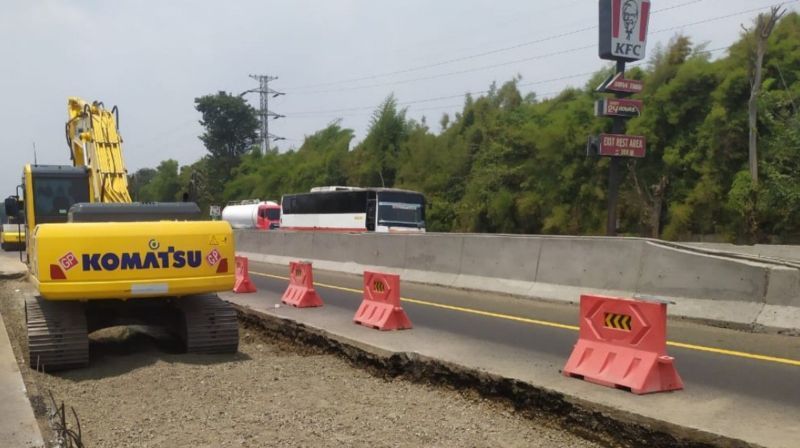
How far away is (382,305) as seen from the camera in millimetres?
10211

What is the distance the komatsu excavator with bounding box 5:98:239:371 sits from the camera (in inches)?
319

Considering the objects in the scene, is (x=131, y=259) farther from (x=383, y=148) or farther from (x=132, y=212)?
(x=383, y=148)

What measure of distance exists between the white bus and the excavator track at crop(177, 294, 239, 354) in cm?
2576

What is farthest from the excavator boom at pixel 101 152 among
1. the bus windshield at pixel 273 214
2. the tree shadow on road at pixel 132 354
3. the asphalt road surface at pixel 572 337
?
the bus windshield at pixel 273 214

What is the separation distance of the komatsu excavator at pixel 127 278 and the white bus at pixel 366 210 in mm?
25771

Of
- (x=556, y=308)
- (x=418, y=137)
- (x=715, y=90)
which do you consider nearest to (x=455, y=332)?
(x=556, y=308)

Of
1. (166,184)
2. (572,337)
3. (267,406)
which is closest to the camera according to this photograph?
(267,406)

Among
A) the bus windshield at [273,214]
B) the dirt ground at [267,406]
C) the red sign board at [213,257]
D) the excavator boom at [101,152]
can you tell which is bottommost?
the bus windshield at [273,214]

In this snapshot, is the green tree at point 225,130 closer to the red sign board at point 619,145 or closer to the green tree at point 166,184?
the green tree at point 166,184

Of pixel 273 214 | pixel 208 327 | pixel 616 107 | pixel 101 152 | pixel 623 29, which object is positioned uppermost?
pixel 623 29

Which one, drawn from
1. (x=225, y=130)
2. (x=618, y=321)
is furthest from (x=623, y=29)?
(x=225, y=130)

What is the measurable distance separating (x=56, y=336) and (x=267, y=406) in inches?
129

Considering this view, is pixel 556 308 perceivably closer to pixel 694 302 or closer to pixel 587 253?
pixel 587 253

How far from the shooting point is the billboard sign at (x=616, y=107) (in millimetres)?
25828
